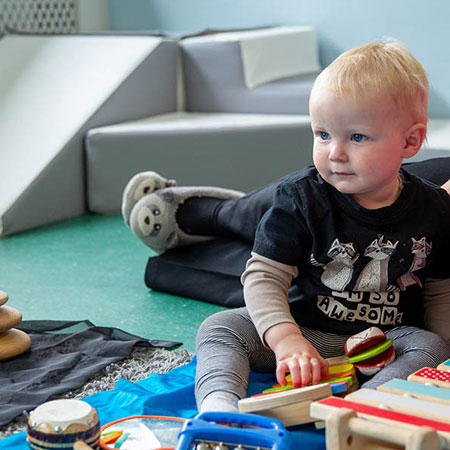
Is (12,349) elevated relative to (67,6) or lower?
lower

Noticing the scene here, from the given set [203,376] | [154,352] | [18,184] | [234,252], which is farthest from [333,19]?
[203,376]

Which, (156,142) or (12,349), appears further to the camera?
(156,142)

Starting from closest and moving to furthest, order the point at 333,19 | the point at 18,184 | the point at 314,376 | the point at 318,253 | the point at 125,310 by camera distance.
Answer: the point at 314,376 < the point at 318,253 < the point at 125,310 < the point at 18,184 < the point at 333,19

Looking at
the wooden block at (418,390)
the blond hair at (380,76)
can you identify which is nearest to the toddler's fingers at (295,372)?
the wooden block at (418,390)

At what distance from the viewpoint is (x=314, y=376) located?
96 cm

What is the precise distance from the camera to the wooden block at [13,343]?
1.24 metres

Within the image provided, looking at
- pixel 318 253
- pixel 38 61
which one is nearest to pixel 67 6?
pixel 38 61

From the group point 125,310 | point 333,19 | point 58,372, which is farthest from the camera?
point 333,19

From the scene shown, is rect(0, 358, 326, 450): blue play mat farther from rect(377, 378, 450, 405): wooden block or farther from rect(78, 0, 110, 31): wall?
rect(78, 0, 110, 31): wall

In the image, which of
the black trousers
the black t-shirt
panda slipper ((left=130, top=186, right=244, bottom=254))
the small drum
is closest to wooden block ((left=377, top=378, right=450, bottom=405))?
the black t-shirt

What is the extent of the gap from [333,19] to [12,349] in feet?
6.38

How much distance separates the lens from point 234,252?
1567mm

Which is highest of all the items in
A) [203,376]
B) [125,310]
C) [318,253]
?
[318,253]

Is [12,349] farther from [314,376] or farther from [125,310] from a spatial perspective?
[314,376]
